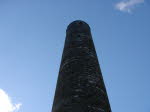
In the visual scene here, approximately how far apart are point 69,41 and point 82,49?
0.76 meters

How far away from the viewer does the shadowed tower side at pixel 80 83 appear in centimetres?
367

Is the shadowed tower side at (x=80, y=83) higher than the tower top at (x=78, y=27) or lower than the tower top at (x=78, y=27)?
lower

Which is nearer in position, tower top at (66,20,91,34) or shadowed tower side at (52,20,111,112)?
shadowed tower side at (52,20,111,112)

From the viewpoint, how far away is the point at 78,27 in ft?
21.0

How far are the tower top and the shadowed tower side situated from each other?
676 mm

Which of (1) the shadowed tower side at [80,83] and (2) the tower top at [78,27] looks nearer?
(1) the shadowed tower side at [80,83]

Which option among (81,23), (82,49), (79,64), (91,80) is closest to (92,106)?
(91,80)

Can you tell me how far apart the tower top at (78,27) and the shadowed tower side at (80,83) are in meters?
0.68

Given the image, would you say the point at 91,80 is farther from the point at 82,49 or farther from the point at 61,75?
the point at 82,49

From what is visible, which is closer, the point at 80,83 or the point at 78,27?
the point at 80,83

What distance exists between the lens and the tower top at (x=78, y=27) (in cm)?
625

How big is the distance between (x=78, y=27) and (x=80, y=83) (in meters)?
2.74

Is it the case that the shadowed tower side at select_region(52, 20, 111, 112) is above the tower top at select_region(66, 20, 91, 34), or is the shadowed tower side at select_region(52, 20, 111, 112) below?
below

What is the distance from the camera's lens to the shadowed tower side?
12.1 feet
